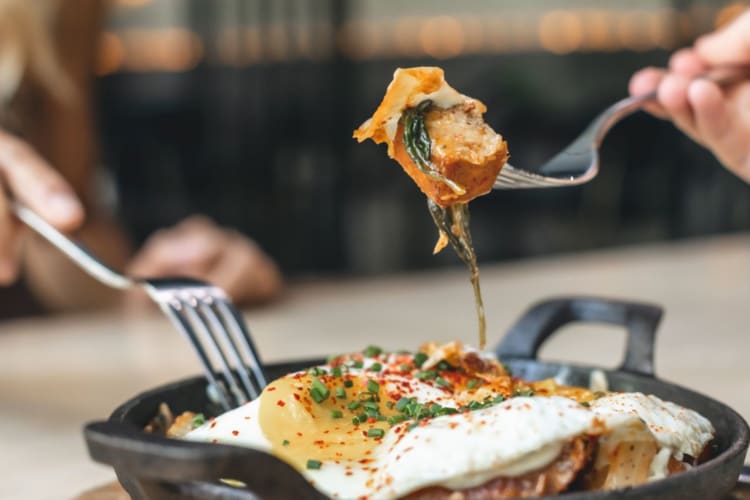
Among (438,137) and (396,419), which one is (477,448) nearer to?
(396,419)

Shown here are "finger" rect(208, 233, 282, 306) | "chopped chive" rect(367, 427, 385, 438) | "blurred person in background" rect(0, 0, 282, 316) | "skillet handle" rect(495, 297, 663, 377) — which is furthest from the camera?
"blurred person in background" rect(0, 0, 282, 316)

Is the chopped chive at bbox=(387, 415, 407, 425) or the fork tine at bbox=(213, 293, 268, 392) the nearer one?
the chopped chive at bbox=(387, 415, 407, 425)

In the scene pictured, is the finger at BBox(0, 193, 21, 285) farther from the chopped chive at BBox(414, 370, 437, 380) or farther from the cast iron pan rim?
the chopped chive at BBox(414, 370, 437, 380)

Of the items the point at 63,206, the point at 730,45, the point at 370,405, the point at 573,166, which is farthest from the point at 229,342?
the point at 730,45

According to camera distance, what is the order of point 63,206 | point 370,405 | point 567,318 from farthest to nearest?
1. point 63,206
2. point 567,318
3. point 370,405

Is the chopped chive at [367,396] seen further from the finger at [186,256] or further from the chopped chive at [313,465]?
the finger at [186,256]

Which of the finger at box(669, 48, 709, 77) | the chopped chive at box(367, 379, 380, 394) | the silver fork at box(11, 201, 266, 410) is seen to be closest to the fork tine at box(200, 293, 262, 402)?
the silver fork at box(11, 201, 266, 410)

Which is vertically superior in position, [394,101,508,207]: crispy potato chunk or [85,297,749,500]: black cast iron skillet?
[394,101,508,207]: crispy potato chunk
